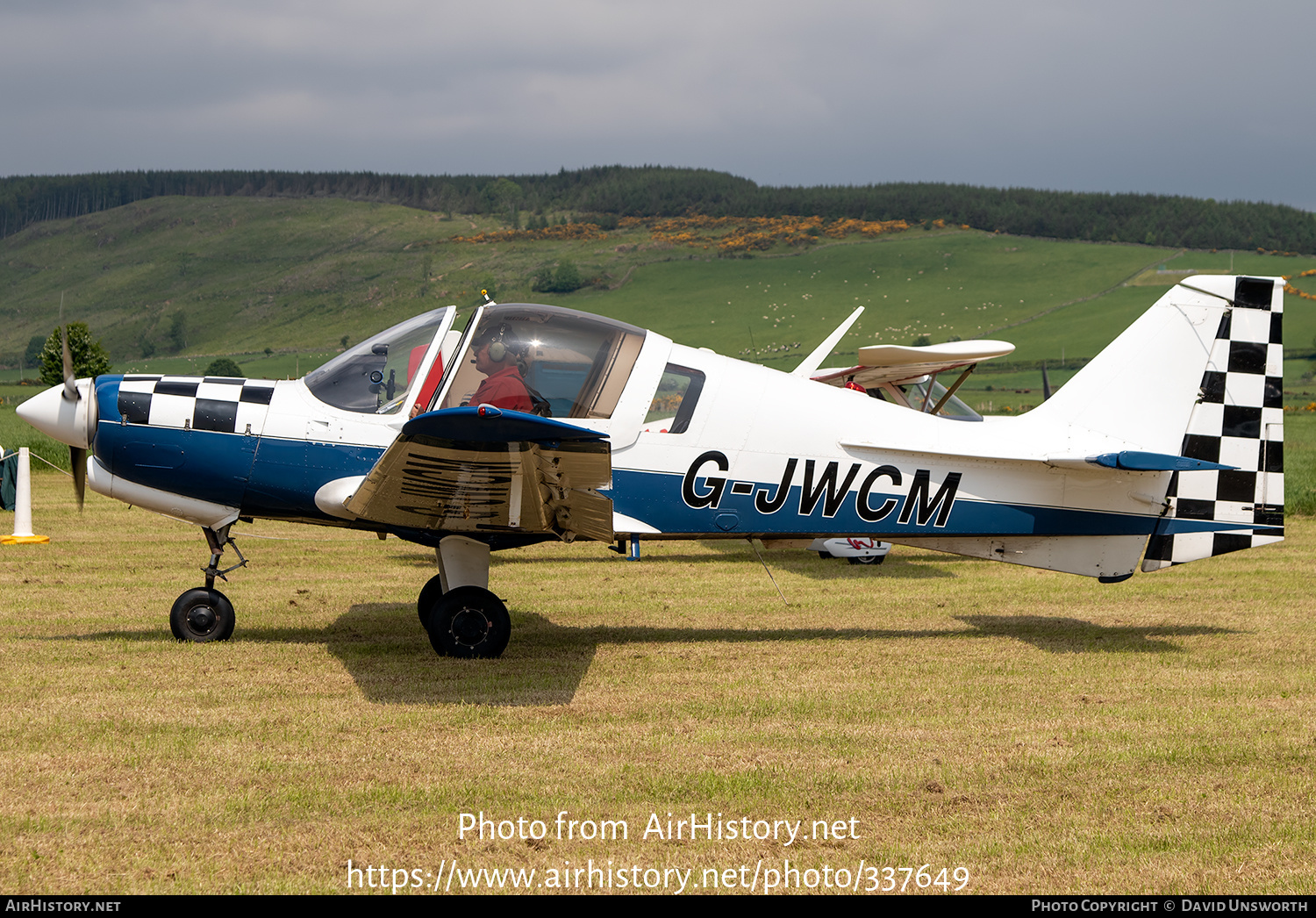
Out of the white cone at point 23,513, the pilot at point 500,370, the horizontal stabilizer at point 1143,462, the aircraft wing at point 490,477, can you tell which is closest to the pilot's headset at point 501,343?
the pilot at point 500,370

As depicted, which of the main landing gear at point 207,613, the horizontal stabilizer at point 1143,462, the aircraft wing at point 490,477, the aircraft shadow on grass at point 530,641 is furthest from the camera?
the main landing gear at point 207,613

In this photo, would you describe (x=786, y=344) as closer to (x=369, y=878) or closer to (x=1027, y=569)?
(x=1027, y=569)

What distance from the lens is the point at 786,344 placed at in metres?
76.2

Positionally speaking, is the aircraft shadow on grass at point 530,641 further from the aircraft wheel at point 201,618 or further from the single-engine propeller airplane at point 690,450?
the single-engine propeller airplane at point 690,450

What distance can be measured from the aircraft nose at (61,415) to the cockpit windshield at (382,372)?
4.59 ft

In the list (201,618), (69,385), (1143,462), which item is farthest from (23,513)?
(1143,462)

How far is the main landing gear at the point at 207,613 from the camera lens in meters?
7.43

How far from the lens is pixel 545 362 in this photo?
705cm

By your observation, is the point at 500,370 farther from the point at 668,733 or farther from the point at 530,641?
the point at 668,733

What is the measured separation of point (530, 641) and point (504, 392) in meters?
2.01

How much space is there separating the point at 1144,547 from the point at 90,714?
680 centimetres

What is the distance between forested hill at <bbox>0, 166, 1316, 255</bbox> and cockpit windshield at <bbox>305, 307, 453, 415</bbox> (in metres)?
122

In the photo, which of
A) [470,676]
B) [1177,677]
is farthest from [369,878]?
[1177,677]

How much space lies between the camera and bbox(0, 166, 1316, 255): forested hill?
119250mm
